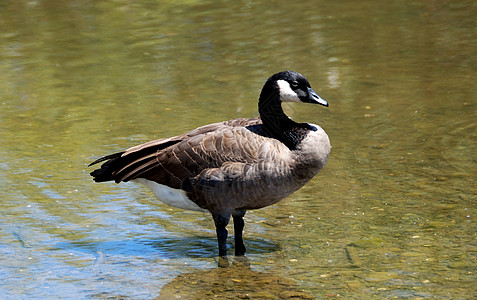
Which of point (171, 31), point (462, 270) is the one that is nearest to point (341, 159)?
point (462, 270)

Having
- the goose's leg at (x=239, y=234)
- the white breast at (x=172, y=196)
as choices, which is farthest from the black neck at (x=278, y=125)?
the white breast at (x=172, y=196)

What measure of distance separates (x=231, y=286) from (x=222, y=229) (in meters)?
0.59

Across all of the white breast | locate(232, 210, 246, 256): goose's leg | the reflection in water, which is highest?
the white breast

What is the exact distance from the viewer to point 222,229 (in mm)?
6445

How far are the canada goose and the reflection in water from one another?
311mm

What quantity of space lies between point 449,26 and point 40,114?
25.8 feet

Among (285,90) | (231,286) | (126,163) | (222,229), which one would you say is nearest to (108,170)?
(126,163)

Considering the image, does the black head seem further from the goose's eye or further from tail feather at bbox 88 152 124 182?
tail feather at bbox 88 152 124 182

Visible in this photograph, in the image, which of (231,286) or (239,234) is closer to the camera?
(231,286)

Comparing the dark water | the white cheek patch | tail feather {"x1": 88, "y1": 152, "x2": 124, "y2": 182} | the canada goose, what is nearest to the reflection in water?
the dark water

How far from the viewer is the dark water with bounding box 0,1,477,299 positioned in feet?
20.2

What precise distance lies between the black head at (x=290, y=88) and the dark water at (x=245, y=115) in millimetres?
1271

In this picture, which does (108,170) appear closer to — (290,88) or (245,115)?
(290,88)

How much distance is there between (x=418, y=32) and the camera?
13961 mm
